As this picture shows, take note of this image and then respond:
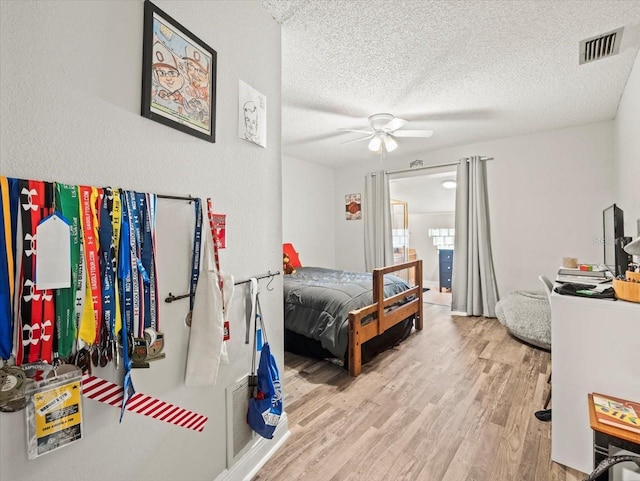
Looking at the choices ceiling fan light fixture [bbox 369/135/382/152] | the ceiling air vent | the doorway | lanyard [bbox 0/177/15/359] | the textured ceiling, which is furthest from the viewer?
the doorway

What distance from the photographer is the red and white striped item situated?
3.10 feet

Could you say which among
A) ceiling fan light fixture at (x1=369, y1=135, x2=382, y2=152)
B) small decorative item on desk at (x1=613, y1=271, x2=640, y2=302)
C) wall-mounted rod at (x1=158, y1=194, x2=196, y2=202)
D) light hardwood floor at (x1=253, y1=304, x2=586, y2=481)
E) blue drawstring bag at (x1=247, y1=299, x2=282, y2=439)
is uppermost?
ceiling fan light fixture at (x1=369, y1=135, x2=382, y2=152)

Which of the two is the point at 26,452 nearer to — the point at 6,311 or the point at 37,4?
the point at 6,311

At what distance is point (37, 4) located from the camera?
0.83m

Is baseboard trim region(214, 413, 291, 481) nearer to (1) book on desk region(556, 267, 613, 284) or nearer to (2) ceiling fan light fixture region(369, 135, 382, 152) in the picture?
(1) book on desk region(556, 267, 613, 284)

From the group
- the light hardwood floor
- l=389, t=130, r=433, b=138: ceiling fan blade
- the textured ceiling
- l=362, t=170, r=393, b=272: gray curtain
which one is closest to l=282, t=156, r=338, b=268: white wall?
l=362, t=170, r=393, b=272: gray curtain

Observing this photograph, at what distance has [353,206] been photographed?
225 inches

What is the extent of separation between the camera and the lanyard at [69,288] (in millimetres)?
834

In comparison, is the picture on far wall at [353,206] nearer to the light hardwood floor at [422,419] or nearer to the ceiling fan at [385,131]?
the ceiling fan at [385,131]

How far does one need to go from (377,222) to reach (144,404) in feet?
15.0

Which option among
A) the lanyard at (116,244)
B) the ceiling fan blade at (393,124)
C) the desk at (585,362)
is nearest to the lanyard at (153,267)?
the lanyard at (116,244)

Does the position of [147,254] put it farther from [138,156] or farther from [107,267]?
[138,156]

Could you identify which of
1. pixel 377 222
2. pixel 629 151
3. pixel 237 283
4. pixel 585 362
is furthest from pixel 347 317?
pixel 377 222

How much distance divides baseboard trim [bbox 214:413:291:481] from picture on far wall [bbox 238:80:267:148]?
1.59 metres
